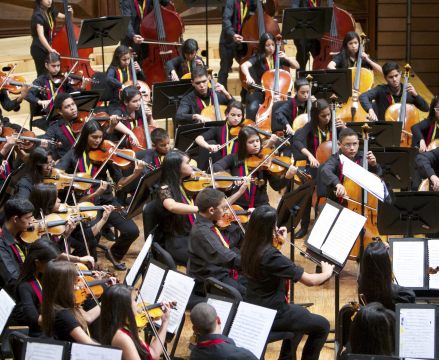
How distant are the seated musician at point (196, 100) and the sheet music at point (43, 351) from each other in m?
4.16

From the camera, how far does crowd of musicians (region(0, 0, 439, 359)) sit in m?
4.73

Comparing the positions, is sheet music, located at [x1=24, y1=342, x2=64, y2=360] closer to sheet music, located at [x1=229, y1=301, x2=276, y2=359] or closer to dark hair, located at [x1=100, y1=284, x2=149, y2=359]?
dark hair, located at [x1=100, y1=284, x2=149, y2=359]

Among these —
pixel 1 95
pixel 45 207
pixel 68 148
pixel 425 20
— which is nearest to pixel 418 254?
pixel 45 207

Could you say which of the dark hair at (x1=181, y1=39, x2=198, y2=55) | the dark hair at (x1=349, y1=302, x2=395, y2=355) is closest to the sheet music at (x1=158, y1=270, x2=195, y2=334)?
the dark hair at (x1=349, y1=302, x2=395, y2=355)

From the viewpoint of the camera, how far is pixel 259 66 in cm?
934

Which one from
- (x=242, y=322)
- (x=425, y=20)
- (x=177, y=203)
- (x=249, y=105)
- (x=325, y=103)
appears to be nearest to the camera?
(x=242, y=322)

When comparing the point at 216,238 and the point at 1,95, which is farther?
the point at 1,95

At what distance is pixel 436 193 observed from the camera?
5.94 meters

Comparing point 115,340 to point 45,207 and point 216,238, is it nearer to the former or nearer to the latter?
point 216,238

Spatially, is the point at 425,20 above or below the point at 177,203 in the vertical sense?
above

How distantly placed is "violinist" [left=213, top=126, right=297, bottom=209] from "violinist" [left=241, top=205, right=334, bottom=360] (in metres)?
1.68

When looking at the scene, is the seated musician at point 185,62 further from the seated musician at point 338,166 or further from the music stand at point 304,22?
the seated musician at point 338,166

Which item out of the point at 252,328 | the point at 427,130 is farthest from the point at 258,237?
the point at 427,130

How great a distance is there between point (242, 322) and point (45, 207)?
1.82 meters
